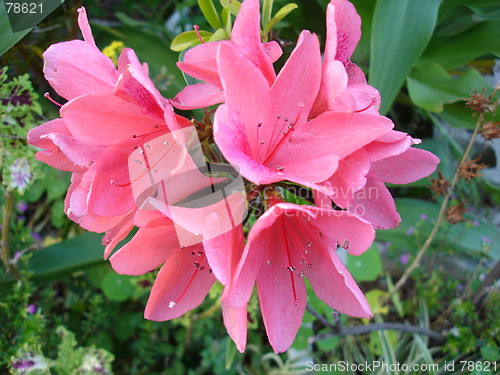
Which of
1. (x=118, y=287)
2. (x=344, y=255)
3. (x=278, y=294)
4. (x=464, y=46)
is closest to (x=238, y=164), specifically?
(x=278, y=294)

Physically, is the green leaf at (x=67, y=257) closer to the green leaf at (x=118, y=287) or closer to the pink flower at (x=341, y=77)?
the green leaf at (x=118, y=287)

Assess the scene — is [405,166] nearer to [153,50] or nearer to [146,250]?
[146,250]

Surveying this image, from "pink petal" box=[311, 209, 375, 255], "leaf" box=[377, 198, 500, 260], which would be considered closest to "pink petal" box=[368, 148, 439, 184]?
"pink petal" box=[311, 209, 375, 255]

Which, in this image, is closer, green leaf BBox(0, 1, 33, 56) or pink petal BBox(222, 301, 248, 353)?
pink petal BBox(222, 301, 248, 353)

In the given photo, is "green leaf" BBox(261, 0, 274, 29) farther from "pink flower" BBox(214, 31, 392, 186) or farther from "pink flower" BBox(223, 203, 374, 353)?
"pink flower" BBox(223, 203, 374, 353)

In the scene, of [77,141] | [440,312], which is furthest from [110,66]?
[440,312]

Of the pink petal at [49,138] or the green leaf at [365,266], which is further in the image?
the green leaf at [365,266]

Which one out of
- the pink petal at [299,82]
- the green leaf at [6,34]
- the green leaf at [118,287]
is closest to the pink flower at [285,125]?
the pink petal at [299,82]
